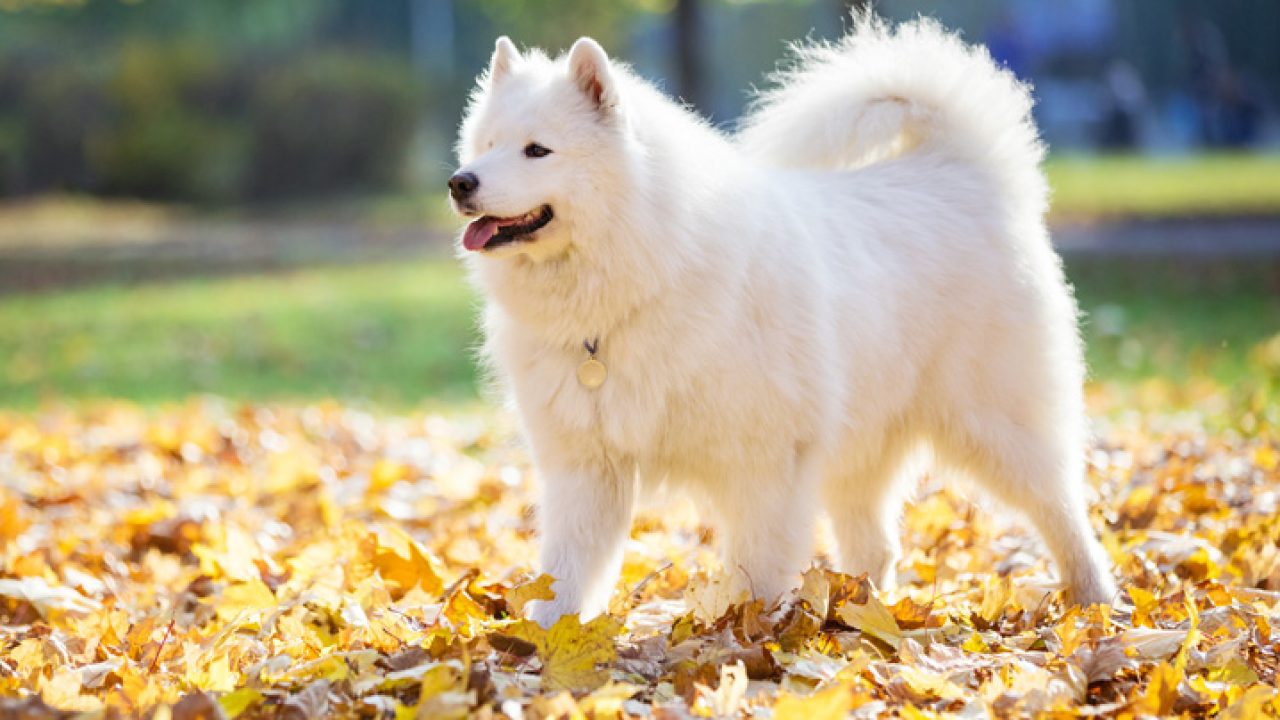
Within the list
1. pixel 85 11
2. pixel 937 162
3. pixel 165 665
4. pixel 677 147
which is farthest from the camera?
pixel 85 11

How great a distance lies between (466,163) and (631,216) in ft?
2.16

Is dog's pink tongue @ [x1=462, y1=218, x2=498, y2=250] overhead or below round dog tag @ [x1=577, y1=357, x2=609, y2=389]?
overhead

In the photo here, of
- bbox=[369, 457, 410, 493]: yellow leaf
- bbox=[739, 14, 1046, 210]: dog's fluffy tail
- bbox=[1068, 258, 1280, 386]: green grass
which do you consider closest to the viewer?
bbox=[739, 14, 1046, 210]: dog's fluffy tail

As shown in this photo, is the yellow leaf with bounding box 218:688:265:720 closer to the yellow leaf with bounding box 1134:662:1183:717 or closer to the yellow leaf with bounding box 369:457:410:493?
the yellow leaf with bounding box 1134:662:1183:717

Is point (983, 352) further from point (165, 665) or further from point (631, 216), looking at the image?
point (165, 665)

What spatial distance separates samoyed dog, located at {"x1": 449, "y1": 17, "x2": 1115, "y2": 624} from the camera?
3834mm

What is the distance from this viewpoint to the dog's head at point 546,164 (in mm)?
3797

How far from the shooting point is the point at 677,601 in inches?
176

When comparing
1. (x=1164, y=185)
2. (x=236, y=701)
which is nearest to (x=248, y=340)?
(x=236, y=701)

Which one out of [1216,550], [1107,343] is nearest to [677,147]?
[1216,550]

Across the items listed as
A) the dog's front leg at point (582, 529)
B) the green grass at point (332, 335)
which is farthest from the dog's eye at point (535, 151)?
the green grass at point (332, 335)

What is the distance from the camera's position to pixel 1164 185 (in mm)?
A: 24594

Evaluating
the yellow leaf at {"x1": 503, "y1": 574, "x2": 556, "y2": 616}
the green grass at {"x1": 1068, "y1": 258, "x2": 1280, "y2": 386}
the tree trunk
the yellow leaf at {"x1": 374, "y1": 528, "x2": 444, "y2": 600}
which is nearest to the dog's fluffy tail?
the yellow leaf at {"x1": 374, "y1": 528, "x2": 444, "y2": 600}

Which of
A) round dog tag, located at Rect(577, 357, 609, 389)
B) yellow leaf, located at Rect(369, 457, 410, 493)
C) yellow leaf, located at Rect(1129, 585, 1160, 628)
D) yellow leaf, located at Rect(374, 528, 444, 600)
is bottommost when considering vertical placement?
yellow leaf, located at Rect(369, 457, 410, 493)
